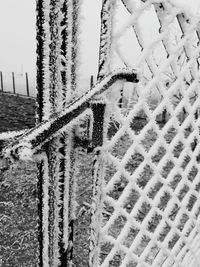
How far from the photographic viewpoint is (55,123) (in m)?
1.05

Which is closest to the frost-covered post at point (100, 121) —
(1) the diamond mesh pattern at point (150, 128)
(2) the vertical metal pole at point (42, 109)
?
(1) the diamond mesh pattern at point (150, 128)

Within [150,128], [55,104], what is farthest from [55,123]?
[150,128]

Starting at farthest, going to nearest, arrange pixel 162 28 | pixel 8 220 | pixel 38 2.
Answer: pixel 8 220 → pixel 162 28 → pixel 38 2

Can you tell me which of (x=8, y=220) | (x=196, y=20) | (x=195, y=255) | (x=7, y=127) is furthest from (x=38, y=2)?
(x=7, y=127)

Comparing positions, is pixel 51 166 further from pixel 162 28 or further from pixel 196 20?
pixel 196 20

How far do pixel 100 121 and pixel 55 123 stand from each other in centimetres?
18

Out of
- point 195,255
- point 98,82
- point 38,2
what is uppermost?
point 38,2

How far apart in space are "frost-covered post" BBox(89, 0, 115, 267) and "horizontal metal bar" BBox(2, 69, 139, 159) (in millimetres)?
50

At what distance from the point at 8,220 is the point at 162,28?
10.6 feet

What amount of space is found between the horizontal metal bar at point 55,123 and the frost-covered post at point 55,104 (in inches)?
2.4

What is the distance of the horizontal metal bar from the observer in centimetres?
96

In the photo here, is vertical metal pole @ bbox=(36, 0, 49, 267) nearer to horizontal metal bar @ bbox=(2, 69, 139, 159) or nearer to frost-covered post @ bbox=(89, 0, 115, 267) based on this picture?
horizontal metal bar @ bbox=(2, 69, 139, 159)

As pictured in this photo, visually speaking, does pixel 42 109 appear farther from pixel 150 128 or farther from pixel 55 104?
pixel 150 128

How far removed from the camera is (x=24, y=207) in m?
4.33
